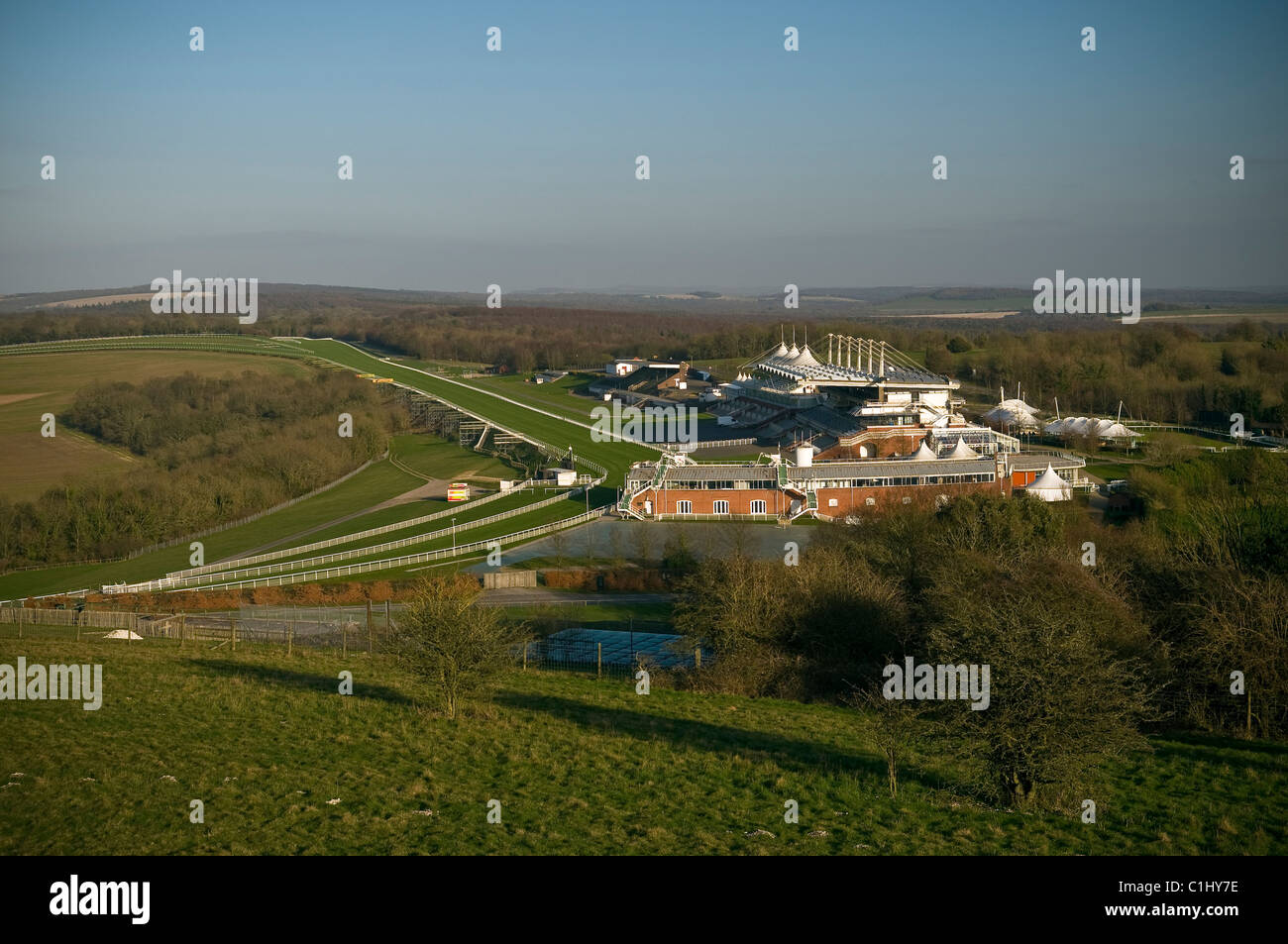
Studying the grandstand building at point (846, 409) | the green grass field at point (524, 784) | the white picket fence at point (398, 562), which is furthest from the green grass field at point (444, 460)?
the green grass field at point (524, 784)

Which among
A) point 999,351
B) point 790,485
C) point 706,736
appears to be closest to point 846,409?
point 790,485

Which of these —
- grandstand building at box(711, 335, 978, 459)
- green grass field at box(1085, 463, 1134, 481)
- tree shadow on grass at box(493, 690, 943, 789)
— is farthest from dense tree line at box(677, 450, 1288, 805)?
grandstand building at box(711, 335, 978, 459)

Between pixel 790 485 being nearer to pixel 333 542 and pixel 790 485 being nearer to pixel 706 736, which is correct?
pixel 333 542

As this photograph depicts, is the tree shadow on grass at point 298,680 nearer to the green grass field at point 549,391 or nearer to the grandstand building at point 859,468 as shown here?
the grandstand building at point 859,468

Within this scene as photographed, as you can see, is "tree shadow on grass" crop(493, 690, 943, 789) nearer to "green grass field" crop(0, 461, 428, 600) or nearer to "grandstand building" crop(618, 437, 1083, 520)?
"green grass field" crop(0, 461, 428, 600)

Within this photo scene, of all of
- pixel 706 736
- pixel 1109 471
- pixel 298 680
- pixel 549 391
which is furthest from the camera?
pixel 549 391
